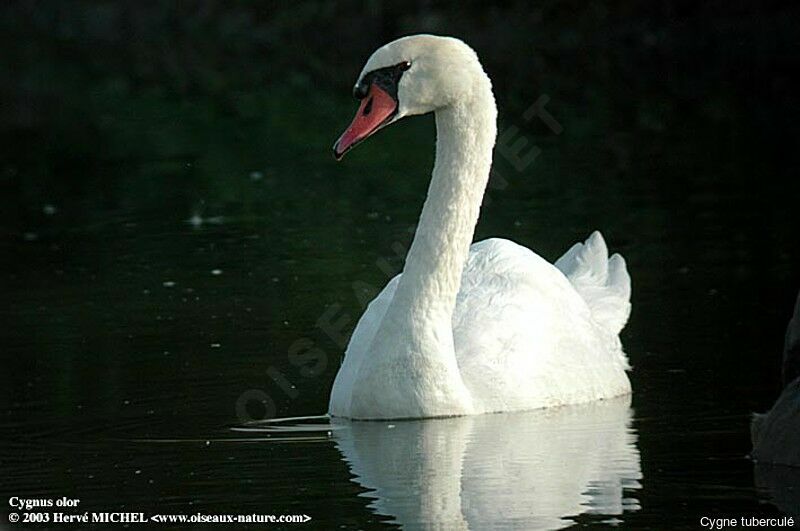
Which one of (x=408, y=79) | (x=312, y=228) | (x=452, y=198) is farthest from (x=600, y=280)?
(x=312, y=228)

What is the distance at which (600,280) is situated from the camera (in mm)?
12297

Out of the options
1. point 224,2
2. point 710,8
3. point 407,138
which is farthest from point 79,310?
point 224,2

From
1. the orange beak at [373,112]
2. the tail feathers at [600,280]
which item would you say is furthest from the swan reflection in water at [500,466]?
the orange beak at [373,112]

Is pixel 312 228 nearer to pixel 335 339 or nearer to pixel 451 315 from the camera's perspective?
pixel 335 339

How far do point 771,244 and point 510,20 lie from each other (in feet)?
96.6

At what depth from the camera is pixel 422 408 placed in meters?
9.86

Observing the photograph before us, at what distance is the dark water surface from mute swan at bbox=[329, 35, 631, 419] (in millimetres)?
181

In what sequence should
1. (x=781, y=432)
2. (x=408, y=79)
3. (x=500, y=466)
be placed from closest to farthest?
1. (x=781, y=432)
2. (x=500, y=466)
3. (x=408, y=79)

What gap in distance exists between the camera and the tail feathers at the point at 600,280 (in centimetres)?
1189

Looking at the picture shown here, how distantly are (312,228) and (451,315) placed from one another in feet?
24.9

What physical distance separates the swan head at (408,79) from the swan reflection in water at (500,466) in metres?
1.56

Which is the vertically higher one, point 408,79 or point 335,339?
point 408,79

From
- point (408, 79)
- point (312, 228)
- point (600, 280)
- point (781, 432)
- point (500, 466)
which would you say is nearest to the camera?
point (781, 432)

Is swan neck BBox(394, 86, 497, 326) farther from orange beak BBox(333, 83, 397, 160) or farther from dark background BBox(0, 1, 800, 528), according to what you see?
dark background BBox(0, 1, 800, 528)
